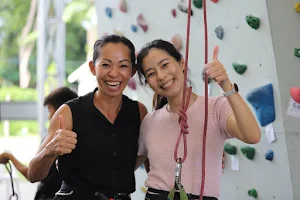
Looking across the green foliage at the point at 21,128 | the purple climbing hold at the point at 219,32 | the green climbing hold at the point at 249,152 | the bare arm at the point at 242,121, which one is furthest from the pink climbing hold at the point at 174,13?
the green foliage at the point at 21,128

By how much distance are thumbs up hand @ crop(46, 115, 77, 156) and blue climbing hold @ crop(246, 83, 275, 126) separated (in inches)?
30.2

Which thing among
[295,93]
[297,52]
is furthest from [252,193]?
[297,52]

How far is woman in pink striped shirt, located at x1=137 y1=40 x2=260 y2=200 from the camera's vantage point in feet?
5.63

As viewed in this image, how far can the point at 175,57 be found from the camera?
183 centimetres

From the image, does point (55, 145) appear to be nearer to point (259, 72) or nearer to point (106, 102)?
point (106, 102)

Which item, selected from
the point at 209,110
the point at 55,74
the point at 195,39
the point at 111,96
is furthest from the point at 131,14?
the point at 55,74

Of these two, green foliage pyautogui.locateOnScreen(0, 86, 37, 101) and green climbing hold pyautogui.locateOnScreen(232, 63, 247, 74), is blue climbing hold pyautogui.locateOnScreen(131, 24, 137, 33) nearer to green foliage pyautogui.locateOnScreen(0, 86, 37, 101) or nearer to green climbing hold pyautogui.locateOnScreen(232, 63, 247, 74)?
green climbing hold pyautogui.locateOnScreen(232, 63, 247, 74)

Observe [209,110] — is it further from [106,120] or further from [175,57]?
[106,120]

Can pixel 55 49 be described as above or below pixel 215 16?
above

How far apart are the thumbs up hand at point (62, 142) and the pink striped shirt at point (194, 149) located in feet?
0.84

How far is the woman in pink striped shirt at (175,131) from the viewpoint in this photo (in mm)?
1715

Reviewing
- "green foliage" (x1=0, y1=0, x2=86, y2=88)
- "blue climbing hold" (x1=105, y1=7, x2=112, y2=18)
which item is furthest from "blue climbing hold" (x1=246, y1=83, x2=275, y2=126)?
"green foliage" (x1=0, y1=0, x2=86, y2=88)

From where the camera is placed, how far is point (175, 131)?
5.86ft

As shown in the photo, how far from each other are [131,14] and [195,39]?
670mm
